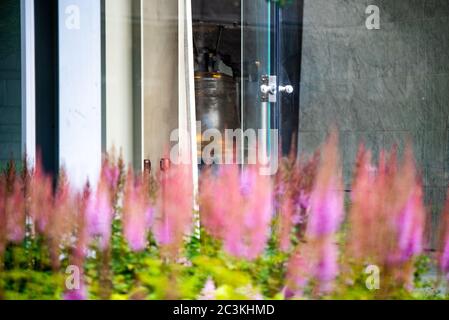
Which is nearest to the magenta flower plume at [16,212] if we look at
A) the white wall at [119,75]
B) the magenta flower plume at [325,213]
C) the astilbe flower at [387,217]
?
the white wall at [119,75]

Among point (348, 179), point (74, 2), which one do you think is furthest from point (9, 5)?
point (348, 179)

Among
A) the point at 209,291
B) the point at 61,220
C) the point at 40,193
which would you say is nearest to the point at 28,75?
the point at 40,193

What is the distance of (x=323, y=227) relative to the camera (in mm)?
3197

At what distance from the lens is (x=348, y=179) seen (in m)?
3.20

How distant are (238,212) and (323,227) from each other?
1.01 feet

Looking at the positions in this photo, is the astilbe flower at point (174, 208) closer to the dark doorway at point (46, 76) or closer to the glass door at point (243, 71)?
the glass door at point (243, 71)

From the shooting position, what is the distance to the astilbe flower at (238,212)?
3221 millimetres

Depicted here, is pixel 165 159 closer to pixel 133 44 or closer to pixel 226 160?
pixel 226 160

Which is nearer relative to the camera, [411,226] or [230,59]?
[411,226]

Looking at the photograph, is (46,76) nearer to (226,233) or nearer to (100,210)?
(100,210)

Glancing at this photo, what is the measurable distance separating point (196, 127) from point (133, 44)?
381 millimetres
